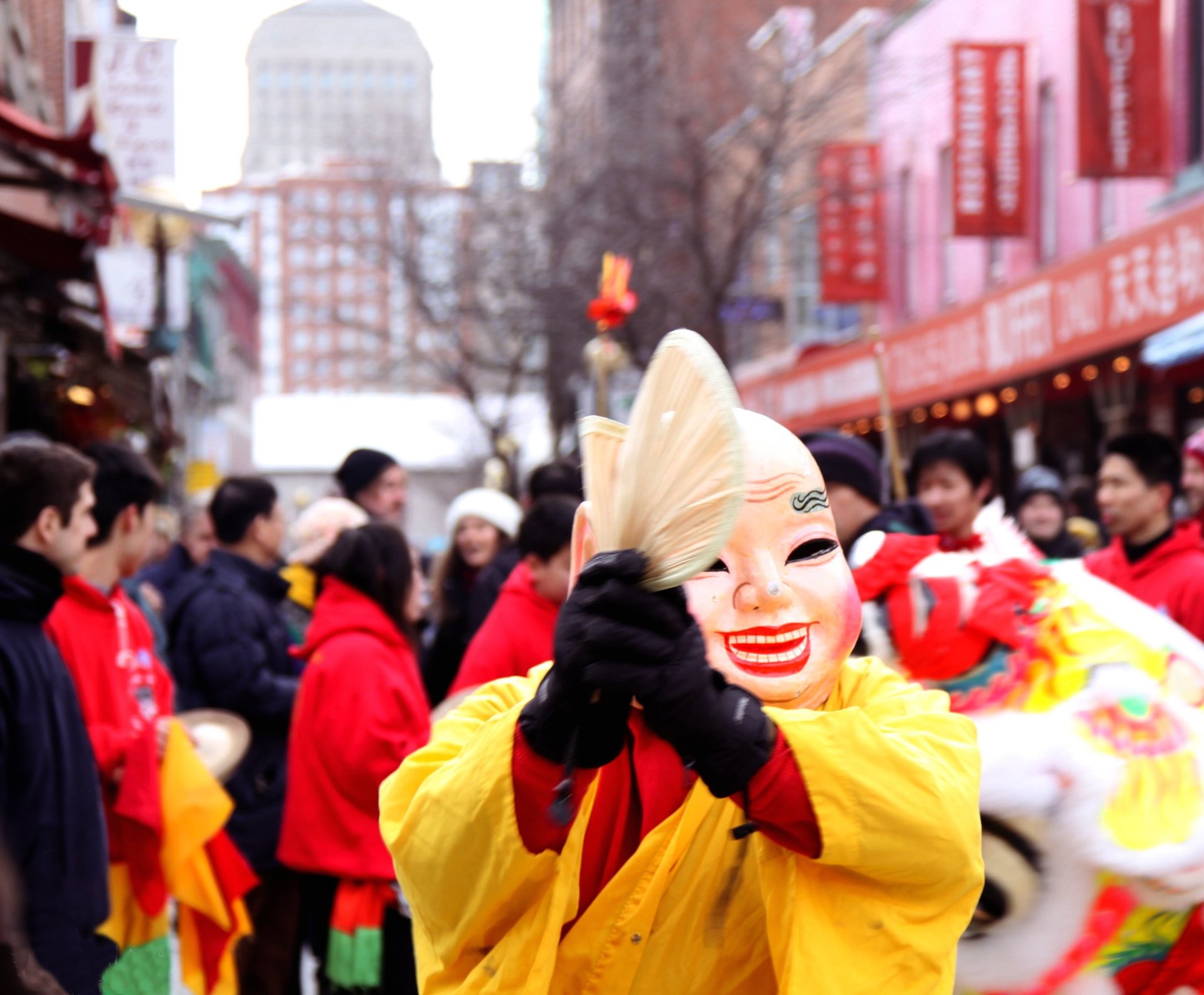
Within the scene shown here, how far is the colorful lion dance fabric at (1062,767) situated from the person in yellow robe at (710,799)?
0.93 meters

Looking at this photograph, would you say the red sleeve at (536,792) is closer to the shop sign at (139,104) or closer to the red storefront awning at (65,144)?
the red storefront awning at (65,144)

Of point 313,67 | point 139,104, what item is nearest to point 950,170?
point 139,104

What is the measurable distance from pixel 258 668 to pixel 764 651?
418 cm

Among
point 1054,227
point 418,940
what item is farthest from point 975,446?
point 1054,227

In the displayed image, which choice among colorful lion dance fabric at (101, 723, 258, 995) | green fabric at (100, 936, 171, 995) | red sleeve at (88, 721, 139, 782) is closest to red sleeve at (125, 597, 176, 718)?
colorful lion dance fabric at (101, 723, 258, 995)

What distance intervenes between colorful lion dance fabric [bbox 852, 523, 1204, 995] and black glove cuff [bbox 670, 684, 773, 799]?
53.3 inches

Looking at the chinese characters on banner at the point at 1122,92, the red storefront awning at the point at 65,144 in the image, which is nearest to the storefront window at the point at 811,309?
the chinese characters on banner at the point at 1122,92

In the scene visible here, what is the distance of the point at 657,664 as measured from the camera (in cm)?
176

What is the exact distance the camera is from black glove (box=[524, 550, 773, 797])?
175 cm

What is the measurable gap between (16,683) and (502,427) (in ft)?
74.7

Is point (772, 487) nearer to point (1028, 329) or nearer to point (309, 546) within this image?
point (309, 546)

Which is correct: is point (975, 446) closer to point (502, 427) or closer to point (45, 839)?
point (45, 839)

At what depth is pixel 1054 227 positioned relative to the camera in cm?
1803

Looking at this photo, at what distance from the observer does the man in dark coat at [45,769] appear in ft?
12.5
